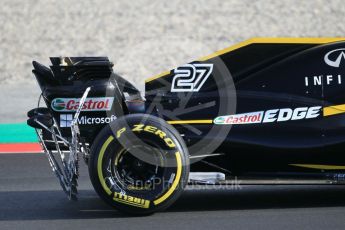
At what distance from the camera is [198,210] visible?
255 inches

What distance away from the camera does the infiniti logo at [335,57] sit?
6395 mm

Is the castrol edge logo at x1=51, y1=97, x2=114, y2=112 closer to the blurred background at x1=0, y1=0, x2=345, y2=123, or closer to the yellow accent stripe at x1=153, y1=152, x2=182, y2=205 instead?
the yellow accent stripe at x1=153, y1=152, x2=182, y2=205

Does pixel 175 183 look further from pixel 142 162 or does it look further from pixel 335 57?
pixel 335 57

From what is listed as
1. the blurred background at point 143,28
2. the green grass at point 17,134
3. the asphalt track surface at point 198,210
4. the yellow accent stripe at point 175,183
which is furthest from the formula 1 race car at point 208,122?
the blurred background at point 143,28

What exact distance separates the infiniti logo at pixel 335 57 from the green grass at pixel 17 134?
6905 mm

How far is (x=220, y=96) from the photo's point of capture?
6.39 metres

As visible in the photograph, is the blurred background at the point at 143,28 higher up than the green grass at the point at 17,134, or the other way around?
the blurred background at the point at 143,28

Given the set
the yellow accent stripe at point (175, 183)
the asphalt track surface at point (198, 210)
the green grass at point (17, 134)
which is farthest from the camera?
the green grass at point (17, 134)

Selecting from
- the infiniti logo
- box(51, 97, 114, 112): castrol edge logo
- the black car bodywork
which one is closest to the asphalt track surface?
the black car bodywork

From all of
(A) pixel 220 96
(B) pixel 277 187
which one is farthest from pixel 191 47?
(A) pixel 220 96

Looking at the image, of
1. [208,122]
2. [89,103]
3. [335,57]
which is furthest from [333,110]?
[89,103]

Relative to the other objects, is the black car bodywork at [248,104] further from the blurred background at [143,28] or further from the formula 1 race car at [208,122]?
the blurred background at [143,28]

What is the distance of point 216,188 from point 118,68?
29.8 ft

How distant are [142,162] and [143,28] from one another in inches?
436
